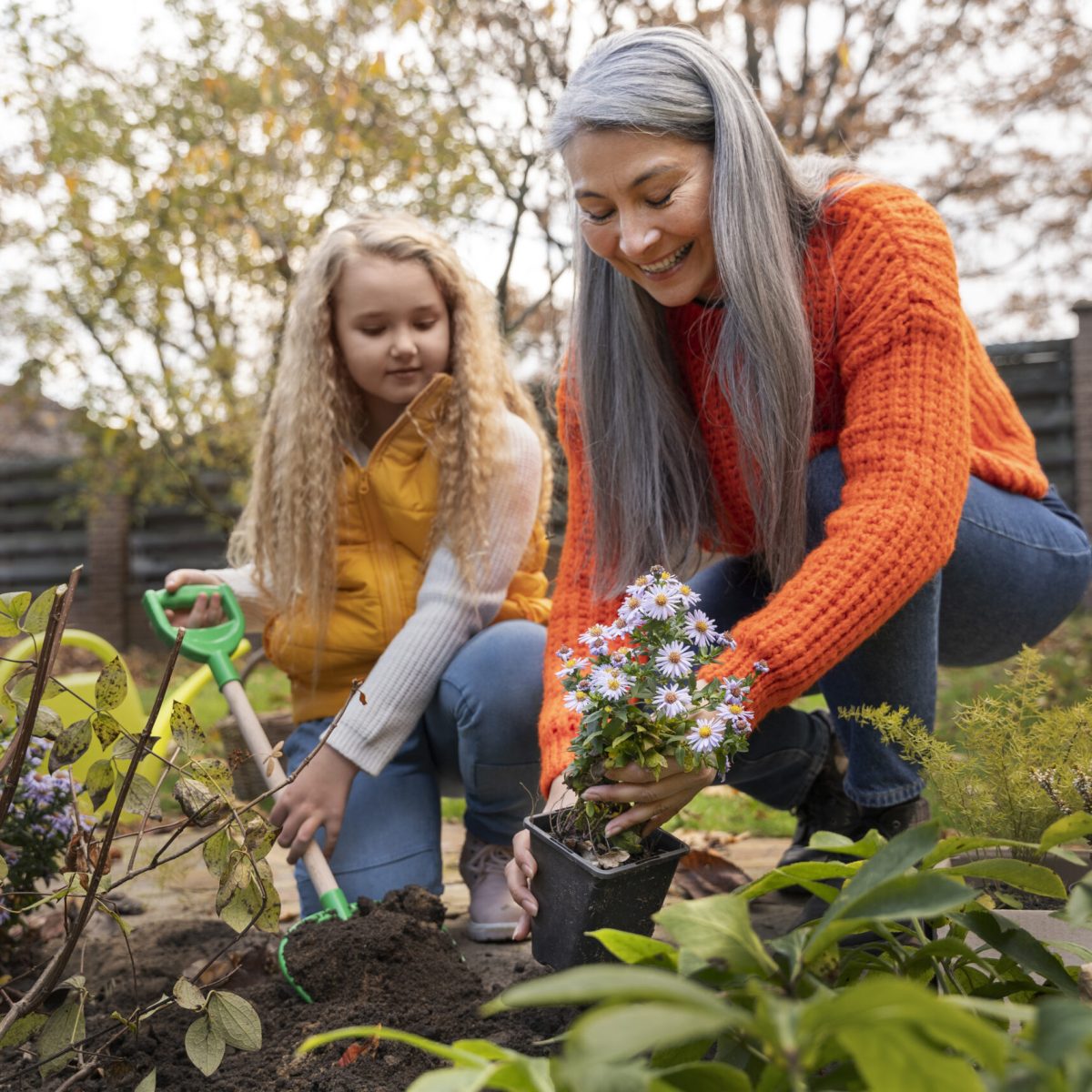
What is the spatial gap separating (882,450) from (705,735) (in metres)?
0.56

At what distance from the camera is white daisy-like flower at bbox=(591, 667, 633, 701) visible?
110 cm

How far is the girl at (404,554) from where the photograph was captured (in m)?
2.04

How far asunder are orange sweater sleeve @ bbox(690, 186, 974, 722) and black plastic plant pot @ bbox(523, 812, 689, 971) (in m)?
0.23

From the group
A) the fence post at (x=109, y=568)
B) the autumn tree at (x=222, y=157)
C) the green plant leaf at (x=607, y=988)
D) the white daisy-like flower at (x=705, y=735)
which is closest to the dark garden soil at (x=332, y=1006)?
the white daisy-like flower at (x=705, y=735)

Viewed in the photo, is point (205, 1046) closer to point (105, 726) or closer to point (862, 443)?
point (105, 726)

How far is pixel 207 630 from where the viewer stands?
2.02 m

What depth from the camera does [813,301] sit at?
5.48ft

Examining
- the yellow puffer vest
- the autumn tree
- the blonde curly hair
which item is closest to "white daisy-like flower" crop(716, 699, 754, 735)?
the blonde curly hair

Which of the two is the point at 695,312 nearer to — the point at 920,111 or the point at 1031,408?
the point at 920,111

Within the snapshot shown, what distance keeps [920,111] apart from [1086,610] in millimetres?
3119

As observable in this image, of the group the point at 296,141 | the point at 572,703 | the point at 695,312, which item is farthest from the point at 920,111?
the point at 572,703

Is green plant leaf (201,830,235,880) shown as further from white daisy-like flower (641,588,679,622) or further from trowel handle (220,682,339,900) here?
white daisy-like flower (641,588,679,622)

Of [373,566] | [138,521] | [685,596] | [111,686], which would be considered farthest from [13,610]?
[138,521]

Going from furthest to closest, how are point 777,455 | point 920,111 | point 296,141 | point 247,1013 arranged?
1. point 920,111
2. point 296,141
3. point 777,455
4. point 247,1013
